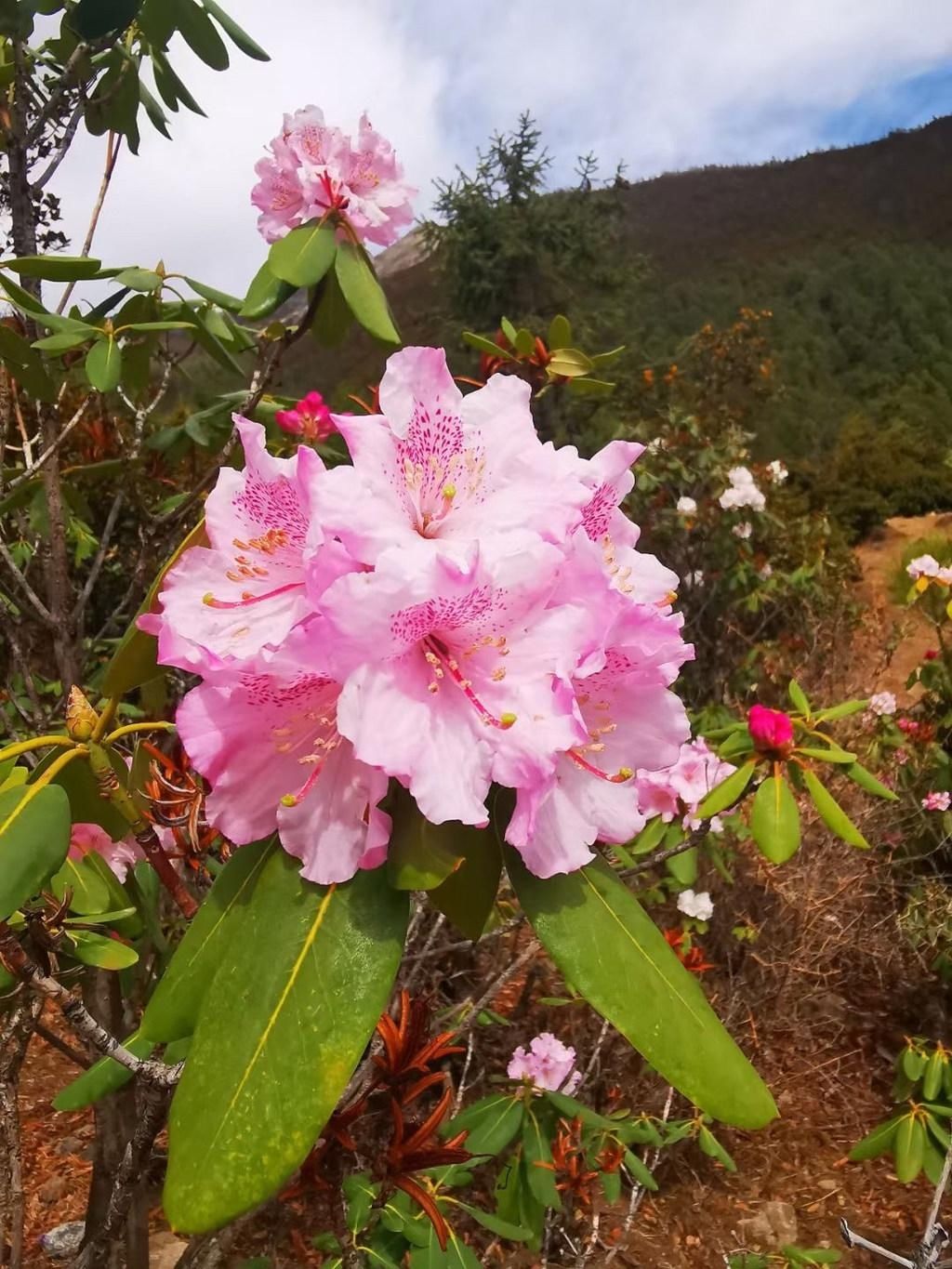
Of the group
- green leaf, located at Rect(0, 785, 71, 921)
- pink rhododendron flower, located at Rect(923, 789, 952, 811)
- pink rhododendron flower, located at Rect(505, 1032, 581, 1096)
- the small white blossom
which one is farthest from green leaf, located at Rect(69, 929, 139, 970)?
pink rhododendron flower, located at Rect(923, 789, 952, 811)

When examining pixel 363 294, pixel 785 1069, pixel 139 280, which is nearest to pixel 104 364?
pixel 139 280

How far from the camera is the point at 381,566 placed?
0.49 metres

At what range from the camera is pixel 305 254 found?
1222 millimetres

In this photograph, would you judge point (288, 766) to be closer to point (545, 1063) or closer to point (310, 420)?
point (310, 420)

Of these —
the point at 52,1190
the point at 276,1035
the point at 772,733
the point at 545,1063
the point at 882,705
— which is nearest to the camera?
the point at 276,1035

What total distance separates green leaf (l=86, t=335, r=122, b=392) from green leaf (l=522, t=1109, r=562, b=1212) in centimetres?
144

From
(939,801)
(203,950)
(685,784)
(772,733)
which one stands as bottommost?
(939,801)

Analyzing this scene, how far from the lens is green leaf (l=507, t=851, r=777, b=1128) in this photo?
1.68 feet

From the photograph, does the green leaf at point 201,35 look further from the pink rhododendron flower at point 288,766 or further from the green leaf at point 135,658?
the pink rhododendron flower at point 288,766

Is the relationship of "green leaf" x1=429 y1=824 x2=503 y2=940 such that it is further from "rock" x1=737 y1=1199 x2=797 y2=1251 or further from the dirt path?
the dirt path

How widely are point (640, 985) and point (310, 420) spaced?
1191 millimetres

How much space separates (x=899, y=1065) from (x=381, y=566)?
113 inches

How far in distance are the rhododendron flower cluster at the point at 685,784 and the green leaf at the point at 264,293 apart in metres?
1.16

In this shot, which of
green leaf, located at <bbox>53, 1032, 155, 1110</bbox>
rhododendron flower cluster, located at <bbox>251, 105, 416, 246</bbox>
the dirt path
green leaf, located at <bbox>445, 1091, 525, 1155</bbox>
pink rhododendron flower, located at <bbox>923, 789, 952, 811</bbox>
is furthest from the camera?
the dirt path
